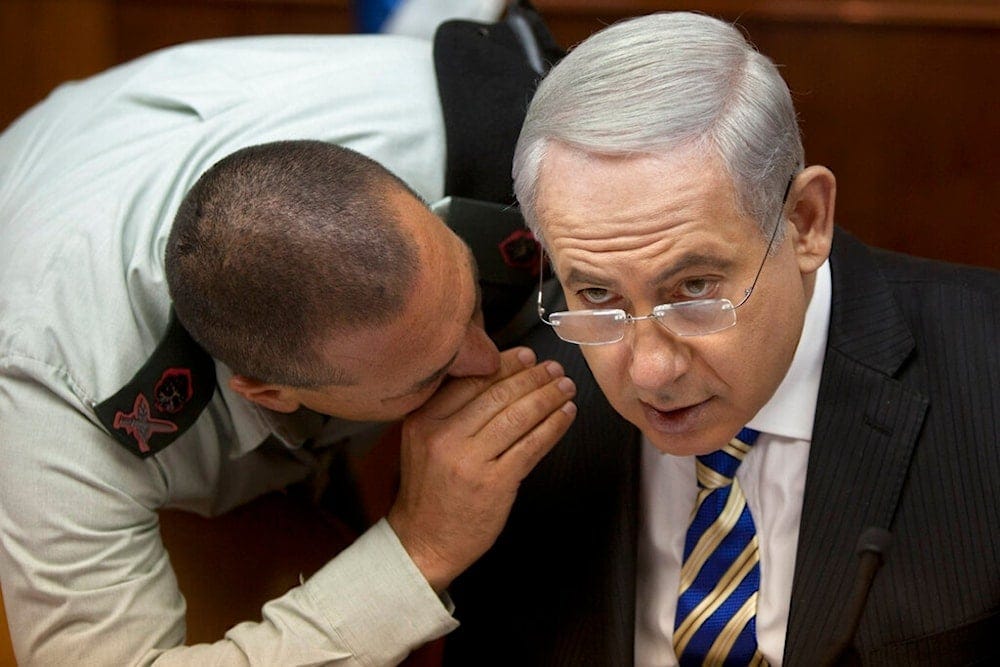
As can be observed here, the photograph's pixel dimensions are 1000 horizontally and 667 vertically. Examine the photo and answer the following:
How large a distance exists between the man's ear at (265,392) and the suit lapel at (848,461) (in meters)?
0.70

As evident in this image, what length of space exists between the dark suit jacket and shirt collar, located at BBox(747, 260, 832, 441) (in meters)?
0.03

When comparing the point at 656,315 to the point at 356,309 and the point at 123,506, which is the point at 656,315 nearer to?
the point at 356,309

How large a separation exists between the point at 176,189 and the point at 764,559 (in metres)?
0.97

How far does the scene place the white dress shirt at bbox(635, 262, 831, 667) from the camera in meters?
1.58

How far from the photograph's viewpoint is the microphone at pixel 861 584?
1.47 meters

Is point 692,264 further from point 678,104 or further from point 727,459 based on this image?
point 727,459

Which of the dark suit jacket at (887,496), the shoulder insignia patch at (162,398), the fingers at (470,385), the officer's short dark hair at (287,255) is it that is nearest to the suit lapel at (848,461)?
the dark suit jacket at (887,496)

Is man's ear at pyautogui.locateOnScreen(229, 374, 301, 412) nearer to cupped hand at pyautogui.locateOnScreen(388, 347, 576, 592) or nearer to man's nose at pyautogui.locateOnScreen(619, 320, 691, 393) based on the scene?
cupped hand at pyautogui.locateOnScreen(388, 347, 576, 592)

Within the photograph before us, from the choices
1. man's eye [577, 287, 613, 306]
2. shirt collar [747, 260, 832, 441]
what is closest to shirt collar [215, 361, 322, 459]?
man's eye [577, 287, 613, 306]

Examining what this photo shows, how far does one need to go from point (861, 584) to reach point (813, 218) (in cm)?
45

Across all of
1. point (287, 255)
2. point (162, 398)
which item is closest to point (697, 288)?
point (287, 255)

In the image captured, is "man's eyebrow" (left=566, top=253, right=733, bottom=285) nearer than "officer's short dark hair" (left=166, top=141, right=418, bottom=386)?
Yes

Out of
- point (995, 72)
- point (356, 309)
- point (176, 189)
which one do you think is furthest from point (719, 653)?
point (995, 72)

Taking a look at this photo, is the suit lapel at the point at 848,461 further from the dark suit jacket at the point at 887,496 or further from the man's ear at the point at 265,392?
the man's ear at the point at 265,392
